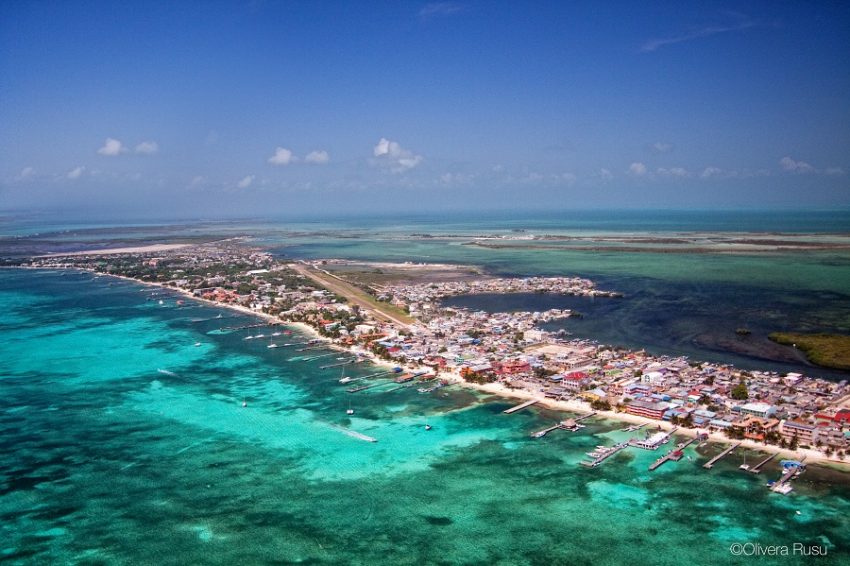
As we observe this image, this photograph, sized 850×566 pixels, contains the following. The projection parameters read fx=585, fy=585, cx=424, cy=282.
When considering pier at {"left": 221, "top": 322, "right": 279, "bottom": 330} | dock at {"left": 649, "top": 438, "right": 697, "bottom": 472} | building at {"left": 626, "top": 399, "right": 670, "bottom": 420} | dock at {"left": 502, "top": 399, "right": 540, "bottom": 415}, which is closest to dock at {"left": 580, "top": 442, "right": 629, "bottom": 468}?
dock at {"left": 649, "top": 438, "right": 697, "bottom": 472}

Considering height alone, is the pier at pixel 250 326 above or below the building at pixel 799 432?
above

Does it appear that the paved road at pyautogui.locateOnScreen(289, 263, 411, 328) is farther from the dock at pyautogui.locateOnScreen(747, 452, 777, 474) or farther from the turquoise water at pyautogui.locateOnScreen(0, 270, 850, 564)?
the dock at pyautogui.locateOnScreen(747, 452, 777, 474)

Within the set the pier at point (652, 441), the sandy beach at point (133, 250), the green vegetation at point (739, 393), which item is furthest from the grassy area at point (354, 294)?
the sandy beach at point (133, 250)

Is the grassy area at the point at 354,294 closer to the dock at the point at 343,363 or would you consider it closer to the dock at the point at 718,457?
the dock at the point at 343,363

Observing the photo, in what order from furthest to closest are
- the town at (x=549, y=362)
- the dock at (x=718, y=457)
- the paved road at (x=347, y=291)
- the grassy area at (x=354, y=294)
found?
the grassy area at (x=354, y=294) → the paved road at (x=347, y=291) → the town at (x=549, y=362) → the dock at (x=718, y=457)

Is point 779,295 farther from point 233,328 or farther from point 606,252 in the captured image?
point 233,328
